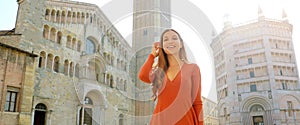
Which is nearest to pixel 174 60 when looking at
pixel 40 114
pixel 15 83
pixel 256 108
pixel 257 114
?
pixel 15 83

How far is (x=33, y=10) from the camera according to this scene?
15.9m

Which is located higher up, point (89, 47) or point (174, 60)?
point (89, 47)

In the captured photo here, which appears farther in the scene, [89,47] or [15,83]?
[89,47]

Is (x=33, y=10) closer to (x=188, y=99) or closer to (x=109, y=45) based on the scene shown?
(x=109, y=45)

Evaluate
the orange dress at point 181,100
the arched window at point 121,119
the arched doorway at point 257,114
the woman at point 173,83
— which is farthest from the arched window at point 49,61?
the arched doorway at point 257,114

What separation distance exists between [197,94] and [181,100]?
0.22 m

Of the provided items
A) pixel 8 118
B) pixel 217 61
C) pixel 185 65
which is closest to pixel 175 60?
pixel 185 65

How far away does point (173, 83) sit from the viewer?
2.20m

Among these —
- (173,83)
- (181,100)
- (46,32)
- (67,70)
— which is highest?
(46,32)

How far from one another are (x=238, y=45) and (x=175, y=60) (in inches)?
1336

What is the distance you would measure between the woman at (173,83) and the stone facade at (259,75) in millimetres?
27128

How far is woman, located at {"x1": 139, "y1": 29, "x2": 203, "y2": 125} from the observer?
212 cm

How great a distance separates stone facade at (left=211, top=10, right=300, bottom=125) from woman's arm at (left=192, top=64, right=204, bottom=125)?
89.2 ft

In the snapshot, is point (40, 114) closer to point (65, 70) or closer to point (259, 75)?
point (65, 70)
